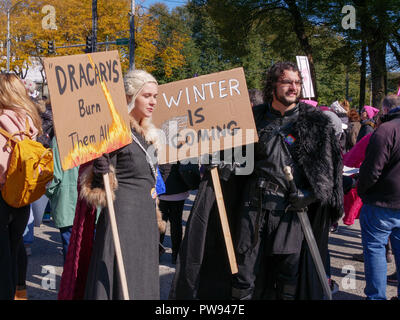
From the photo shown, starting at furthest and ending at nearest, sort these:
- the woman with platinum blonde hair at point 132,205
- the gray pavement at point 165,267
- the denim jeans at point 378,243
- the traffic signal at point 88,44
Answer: the traffic signal at point 88,44 → the gray pavement at point 165,267 → the denim jeans at point 378,243 → the woman with platinum blonde hair at point 132,205

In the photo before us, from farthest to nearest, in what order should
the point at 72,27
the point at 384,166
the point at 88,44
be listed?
the point at 72,27 < the point at 88,44 < the point at 384,166

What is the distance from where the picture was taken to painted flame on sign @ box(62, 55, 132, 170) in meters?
2.45

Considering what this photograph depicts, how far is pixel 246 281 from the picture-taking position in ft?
10.6

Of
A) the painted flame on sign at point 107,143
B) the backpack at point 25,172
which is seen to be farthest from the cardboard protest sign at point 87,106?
the backpack at point 25,172

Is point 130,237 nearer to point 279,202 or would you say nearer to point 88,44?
point 279,202

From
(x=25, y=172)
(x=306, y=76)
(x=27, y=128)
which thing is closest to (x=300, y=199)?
(x=25, y=172)

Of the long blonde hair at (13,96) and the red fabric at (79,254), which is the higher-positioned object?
the long blonde hair at (13,96)

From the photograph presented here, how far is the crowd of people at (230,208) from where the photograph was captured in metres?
2.85

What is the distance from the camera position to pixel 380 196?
3830 millimetres

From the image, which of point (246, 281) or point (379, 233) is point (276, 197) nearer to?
point (246, 281)

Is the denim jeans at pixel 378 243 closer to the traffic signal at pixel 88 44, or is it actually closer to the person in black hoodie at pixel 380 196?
the person in black hoodie at pixel 380 196

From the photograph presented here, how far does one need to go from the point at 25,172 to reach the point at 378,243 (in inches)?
115

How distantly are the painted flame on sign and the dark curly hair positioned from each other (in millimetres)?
1192

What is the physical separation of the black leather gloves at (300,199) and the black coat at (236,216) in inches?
1.9
